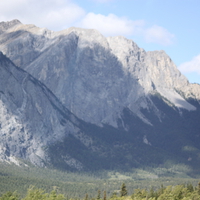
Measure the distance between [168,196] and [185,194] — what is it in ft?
29.6

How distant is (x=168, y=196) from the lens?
15738cm

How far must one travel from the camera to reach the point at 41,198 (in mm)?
149625

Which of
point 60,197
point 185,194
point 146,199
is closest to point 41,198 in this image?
point 60,197

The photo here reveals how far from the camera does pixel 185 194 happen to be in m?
164

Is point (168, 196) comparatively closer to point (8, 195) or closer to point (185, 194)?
point (185, 194)

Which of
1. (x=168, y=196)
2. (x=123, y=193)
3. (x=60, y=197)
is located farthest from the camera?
(x=123, y=193)

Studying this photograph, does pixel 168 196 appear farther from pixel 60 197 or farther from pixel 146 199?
pixel 60 197

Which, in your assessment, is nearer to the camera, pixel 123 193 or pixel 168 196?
pixel 168 196

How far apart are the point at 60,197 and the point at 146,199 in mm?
26302

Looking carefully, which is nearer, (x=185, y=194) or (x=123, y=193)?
(x=185, y=194)

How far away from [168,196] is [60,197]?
31.1 m

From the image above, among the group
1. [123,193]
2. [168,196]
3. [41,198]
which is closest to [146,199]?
[168,196]

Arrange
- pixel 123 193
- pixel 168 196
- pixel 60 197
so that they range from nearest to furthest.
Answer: pixel 60 197 < pixel 168 196 < pixel 123 193

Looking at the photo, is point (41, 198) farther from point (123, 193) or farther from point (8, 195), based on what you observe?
point (123, 193)
